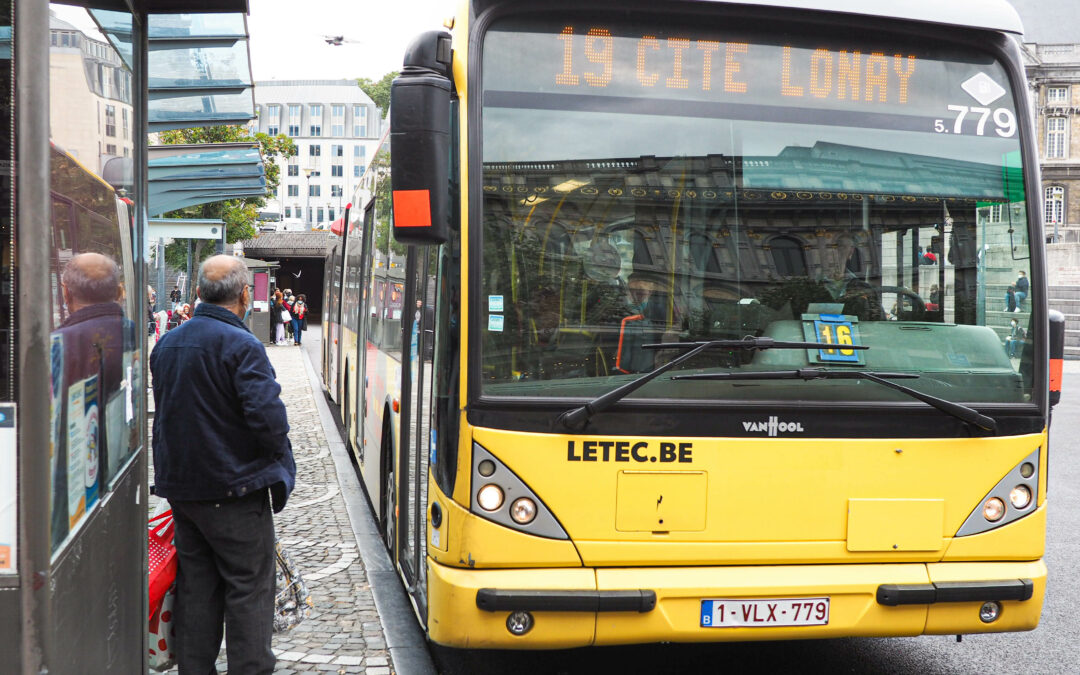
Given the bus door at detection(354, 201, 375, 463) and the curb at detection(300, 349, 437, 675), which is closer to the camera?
the curb at detection(300, 349, 437, 675)

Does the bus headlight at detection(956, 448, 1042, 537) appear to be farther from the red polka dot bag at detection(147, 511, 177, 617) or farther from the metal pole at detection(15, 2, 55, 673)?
the metal pole at detection(15, 2, 55, 673)

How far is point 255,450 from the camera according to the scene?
A: 4078 millimetres

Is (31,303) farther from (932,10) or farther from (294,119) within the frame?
(294,119)

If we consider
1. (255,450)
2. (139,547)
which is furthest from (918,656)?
(139,547)

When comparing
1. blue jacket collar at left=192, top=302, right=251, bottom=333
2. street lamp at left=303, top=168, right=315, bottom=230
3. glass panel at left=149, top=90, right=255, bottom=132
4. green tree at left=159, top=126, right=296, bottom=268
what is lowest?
blue jacket collar at left=192, top=302, right=251, bottom=333

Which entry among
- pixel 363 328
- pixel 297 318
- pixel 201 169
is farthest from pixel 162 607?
pixel 297 318

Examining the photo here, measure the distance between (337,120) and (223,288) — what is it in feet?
368

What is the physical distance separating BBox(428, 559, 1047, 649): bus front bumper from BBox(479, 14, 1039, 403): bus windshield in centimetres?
68

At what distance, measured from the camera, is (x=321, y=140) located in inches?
4368

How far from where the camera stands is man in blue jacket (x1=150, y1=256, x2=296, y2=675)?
397 cm

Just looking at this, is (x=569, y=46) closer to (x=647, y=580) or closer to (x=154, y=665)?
(x=647, y=580)

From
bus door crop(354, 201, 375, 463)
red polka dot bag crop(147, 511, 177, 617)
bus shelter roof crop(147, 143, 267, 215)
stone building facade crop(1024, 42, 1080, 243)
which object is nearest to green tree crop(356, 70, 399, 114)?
stone building facade crop(1024, 42, 1080, 243)

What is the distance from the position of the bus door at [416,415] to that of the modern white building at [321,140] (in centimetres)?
10636

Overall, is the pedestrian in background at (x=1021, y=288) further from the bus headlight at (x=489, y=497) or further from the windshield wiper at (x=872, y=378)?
the bus headlight at (x=489, y=497)
